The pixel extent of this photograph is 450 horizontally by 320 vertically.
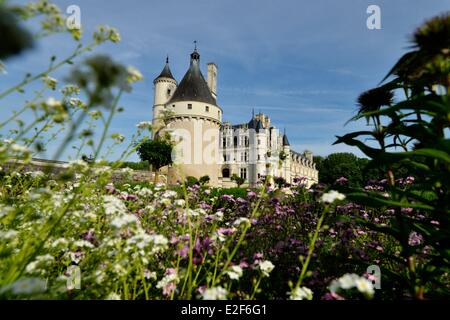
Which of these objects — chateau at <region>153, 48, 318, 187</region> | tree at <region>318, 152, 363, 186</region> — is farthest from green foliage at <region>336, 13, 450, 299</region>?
tree at <region>318, 152, 363, 186</region>

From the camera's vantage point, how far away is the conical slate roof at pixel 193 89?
41281 mm

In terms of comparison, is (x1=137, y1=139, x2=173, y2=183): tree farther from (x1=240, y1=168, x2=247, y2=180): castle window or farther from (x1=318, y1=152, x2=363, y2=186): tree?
(x1=318, y1=152, x2=363, y2=186): tree

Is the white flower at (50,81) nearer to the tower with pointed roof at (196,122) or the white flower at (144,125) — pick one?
the white flower at (144,125)

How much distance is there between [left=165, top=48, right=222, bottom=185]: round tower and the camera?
4050 cm

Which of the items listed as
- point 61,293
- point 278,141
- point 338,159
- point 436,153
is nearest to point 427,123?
point 436,153

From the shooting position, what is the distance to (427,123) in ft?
7.52

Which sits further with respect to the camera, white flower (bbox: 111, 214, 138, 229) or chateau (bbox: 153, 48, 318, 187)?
chateau (bbox: 153, 48, 318, 187)

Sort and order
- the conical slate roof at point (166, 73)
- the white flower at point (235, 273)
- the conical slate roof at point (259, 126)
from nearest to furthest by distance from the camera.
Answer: the white flower at point (235, 273) < the conical slate roof at point (166, 73) < the conical slate roof at point (259, 126)

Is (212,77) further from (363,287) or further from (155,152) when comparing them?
(363,287)

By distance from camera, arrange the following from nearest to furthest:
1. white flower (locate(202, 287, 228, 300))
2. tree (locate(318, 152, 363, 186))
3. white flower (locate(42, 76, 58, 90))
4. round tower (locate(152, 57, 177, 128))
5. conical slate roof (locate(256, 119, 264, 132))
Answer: white flower (locate(202, 287, 228, 300)) → white flower (locate(42, 76, 58, 90)) → round tower (locate(152, 57, 177, 128)) → conical slate roof (locate(256, 119, 264, 132)) → tree (locate(318, 152, 363, 186))

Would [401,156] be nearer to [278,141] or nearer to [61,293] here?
[61,293]

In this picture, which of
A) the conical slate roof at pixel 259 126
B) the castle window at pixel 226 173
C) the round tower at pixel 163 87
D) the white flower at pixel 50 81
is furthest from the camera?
the castle window at pixel 226 173

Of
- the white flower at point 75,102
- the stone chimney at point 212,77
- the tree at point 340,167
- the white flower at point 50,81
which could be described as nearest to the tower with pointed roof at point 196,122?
the stone chimney at point 212,77

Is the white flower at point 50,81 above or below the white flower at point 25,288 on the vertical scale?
above
